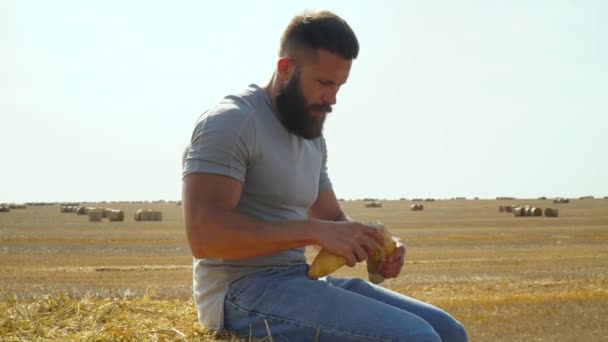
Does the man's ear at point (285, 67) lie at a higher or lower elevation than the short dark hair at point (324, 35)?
lower

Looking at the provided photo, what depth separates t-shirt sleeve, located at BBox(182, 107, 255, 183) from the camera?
3982mm

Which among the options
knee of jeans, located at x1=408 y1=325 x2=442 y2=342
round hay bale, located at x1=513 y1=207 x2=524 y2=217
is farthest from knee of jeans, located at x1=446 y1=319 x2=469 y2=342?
round hay bale, located at x1=513 y1=207 x2=524 y2=217

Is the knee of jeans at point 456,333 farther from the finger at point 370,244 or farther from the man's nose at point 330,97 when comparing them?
the man's nose at point 330,97

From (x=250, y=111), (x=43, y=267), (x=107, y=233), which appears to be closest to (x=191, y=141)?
(x=250, y=111)

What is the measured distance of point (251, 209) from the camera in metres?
4.28

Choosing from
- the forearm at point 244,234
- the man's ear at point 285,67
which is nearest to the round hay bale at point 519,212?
the man's ear at point 285,67

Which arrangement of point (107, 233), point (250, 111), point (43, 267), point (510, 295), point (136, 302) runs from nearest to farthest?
1. point (250, 111)
2. point (136, 302)
3. point (510, 295)
4. point (43, 267)
5. point (107, 233)

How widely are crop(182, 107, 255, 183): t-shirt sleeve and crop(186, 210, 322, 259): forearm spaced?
0.21 m

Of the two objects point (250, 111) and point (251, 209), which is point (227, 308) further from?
point (250, 111)

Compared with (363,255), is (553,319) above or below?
below

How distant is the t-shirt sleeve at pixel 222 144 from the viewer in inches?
157

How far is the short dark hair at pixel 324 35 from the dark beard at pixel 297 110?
0.15 meters

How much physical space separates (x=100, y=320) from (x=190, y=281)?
44.0 ft

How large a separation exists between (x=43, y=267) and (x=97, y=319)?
60.5 feet
